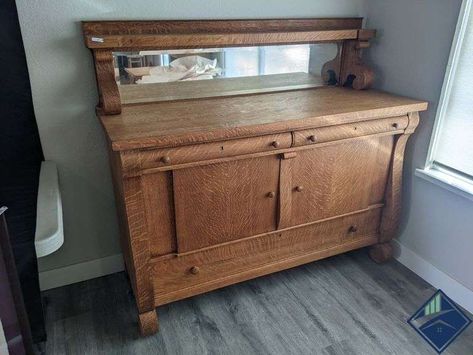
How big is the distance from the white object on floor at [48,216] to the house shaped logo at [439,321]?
1.50 meters

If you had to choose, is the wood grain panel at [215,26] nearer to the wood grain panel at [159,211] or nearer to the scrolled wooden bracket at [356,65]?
the scrolled wooden bracket at [356,65]

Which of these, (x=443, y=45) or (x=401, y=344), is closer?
(x=401, y=344)

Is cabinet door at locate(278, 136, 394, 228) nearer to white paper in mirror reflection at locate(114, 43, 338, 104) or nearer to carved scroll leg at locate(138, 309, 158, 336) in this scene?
white paper in mirror reflection at locate(114, 43, 338, 104)

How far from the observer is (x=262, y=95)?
6.39 feet

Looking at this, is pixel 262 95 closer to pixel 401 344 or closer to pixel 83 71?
pixel 83 71

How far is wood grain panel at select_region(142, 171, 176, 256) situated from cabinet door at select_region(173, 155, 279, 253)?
0.03m

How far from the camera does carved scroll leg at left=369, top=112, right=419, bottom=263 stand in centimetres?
186

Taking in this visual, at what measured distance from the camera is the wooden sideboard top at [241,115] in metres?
1.38

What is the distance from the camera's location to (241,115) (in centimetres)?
160

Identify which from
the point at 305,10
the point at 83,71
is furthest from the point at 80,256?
the point at 305,10

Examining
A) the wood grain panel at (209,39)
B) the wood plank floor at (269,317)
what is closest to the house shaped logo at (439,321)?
the wood plank floor at (269,317)

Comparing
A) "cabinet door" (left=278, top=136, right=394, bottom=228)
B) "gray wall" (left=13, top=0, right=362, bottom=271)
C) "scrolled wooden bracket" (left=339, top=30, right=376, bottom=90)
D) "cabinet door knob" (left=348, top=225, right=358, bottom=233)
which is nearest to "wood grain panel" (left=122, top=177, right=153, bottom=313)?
"gray wall" (left=13, top=0, right=362, bottom=271)

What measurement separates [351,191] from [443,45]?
2.50 feet

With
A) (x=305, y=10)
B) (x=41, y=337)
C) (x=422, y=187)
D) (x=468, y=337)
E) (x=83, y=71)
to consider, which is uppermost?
(x=305, y=10)
